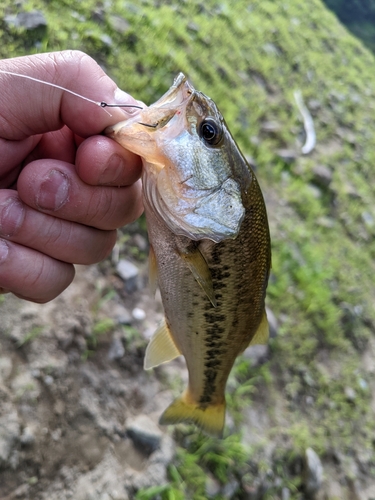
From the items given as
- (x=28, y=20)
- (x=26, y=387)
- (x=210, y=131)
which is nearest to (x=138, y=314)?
(x=26, y=387)

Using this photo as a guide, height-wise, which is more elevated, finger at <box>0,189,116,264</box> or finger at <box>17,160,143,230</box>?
finger at <box>17,160,143,230</box>

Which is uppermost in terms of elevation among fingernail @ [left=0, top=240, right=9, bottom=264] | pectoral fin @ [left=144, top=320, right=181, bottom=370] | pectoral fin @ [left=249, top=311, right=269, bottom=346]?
pectoral fin @ [left=249, top=311, right=269, bottom=346]

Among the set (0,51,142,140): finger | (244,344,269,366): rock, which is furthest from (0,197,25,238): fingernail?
(244,344,269,366): rock

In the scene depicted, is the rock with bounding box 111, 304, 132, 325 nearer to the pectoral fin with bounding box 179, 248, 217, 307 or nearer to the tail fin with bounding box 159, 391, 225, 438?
the tail fin with bounding box 159, 391, 225, 438

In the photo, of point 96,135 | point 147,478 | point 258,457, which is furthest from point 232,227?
point 258,457

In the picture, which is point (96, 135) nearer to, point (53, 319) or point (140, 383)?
point (53, 319)

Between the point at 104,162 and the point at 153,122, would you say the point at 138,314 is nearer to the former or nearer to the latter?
the point at 104,162

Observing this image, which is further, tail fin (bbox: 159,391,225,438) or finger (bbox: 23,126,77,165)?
tail fin (bbox: 159,391,225,438)
